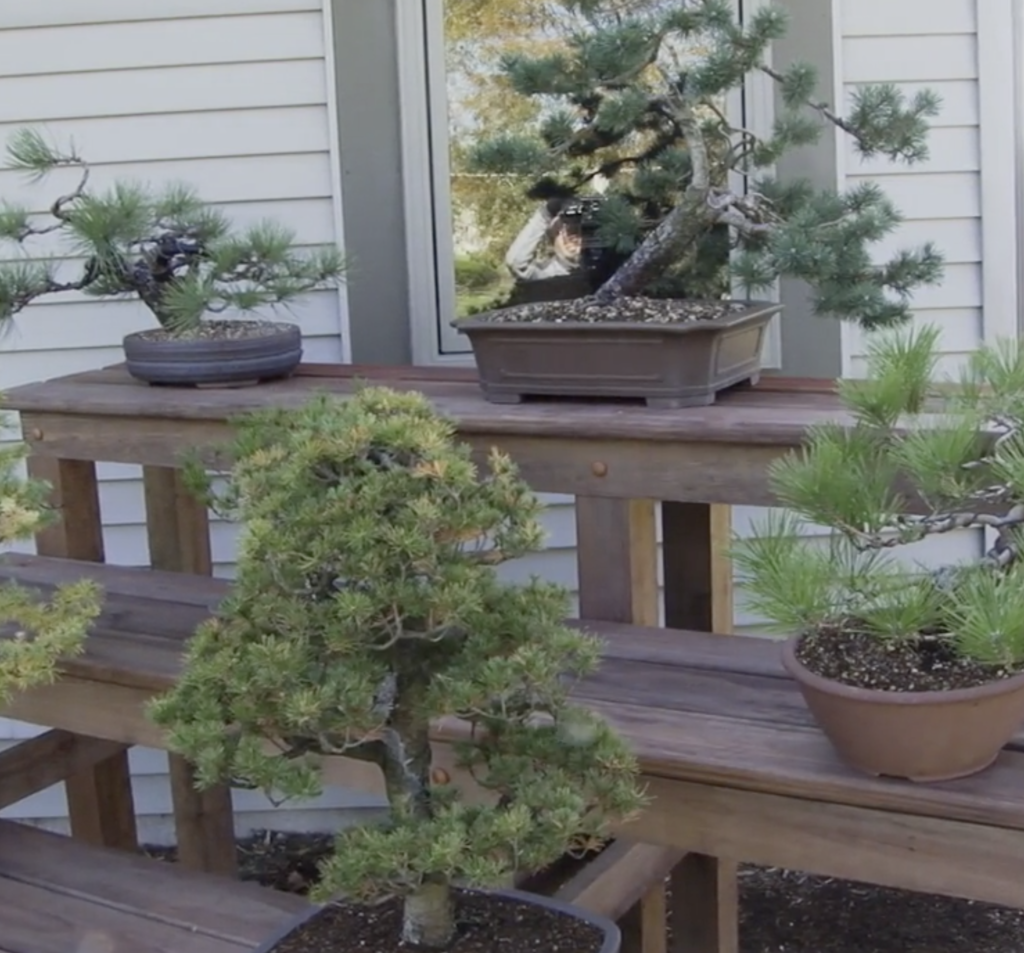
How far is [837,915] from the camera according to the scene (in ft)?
9.39

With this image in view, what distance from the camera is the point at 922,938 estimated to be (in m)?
2.77

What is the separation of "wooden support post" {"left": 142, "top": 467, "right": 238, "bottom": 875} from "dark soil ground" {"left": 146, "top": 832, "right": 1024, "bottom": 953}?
0.31 meters

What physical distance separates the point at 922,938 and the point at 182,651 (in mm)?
1658

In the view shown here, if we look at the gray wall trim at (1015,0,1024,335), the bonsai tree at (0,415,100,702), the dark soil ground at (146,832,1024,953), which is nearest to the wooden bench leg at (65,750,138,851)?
the dark soil ground at (146,832,1024,953)

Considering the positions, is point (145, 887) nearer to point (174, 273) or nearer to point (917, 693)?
point (174, 273)

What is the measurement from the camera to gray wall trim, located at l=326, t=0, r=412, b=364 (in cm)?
271

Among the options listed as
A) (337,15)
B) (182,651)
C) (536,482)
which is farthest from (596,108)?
(182,651)

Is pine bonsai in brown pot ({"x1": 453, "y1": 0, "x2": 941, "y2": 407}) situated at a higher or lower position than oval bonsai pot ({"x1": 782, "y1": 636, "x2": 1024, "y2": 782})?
higher

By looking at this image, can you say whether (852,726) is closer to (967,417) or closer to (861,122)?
(967,417)

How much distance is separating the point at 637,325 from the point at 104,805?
1.63 metres

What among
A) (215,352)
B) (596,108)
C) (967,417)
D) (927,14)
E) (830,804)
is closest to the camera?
(967,417)

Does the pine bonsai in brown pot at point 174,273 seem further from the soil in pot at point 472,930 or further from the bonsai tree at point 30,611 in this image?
the soil in pot at point 472,930

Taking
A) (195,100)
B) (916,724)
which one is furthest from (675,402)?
(195,100)

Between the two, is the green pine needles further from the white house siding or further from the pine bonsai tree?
the white house siding
